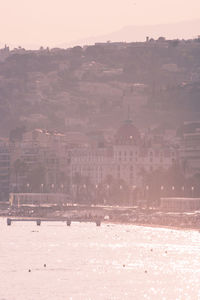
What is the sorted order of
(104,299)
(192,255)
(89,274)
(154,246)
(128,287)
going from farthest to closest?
(154,246)
(192,255)
(89,274)
(128,287)
(104,299)

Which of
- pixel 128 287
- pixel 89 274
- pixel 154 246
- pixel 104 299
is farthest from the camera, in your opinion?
pixel 154 246

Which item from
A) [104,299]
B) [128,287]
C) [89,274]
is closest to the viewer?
[104,299]

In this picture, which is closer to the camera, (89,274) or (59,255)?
(89,274)

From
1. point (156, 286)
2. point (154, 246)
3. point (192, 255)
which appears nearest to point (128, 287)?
point (156, 286)

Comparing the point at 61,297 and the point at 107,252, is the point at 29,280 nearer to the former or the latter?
the point at 61,297

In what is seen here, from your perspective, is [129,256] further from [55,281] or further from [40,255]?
[55,281]

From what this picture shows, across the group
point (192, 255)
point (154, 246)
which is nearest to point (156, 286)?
point (192, 255)
